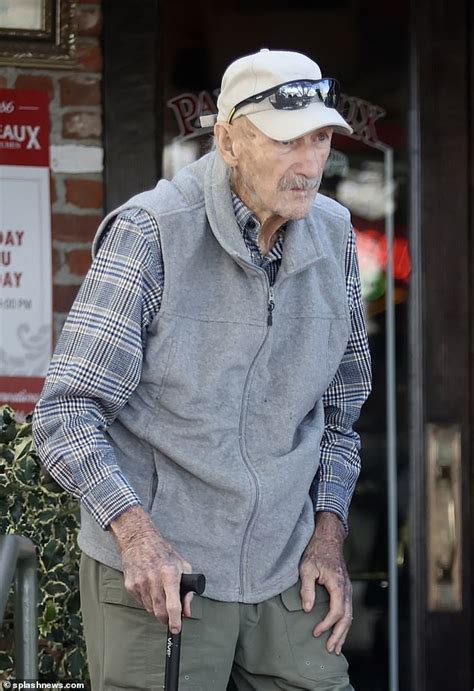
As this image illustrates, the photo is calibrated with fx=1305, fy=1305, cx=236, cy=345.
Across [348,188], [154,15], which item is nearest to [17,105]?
[154,15]

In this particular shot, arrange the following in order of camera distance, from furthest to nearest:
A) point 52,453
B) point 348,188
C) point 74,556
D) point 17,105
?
point 348,188 → point 17,105 → point 74,556 → point 52,453

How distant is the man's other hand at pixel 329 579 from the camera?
2.85 m

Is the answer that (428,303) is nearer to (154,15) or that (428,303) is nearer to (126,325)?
(154,15)

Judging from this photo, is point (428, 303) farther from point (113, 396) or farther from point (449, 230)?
point (113, 396)

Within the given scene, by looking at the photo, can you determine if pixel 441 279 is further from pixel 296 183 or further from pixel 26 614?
pixel 26 614

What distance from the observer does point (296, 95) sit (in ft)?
8.98

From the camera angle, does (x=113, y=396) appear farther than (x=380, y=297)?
No

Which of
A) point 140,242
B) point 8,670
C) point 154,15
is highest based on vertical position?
point 154,15

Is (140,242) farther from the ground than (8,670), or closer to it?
farther from the ground

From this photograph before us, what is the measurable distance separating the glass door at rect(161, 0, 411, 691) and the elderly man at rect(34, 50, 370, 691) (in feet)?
5.28

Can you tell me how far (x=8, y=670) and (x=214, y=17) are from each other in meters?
2.21

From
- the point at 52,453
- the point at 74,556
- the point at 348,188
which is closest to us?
the point at 52,453

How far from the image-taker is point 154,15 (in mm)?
4277

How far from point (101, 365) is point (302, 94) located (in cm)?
71
